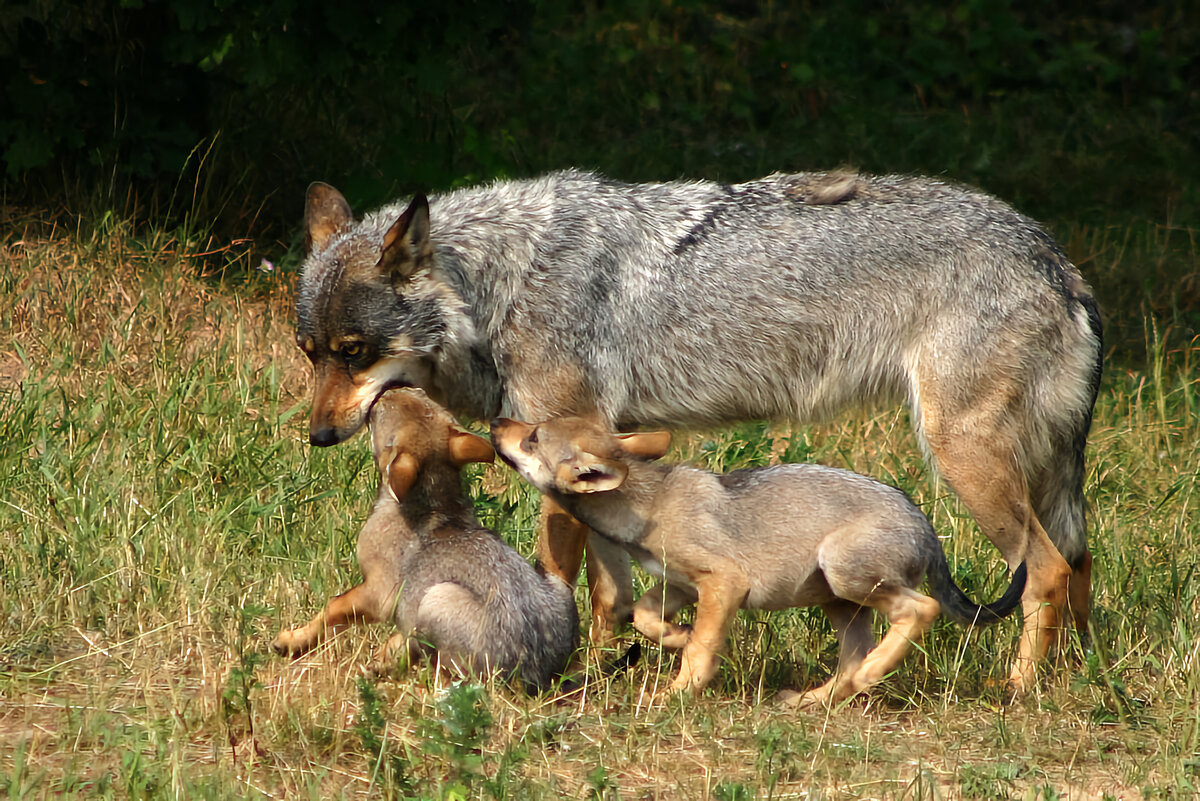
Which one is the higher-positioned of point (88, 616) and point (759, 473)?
point (759, 473)

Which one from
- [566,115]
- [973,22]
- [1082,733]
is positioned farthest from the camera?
[973,22]

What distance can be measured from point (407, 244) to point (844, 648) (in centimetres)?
219

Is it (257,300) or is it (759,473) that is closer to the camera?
(759,473)

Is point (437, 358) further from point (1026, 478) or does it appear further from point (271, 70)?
point (271, 70)

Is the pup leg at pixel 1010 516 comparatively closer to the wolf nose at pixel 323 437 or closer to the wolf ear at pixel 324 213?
the wolf nose at pixel 323 437

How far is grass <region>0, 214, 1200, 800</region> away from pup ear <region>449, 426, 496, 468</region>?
2.42ft

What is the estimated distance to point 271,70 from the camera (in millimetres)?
7957

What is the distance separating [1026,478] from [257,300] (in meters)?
4.98

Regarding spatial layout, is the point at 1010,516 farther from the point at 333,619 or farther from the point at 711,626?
the point at 333,619

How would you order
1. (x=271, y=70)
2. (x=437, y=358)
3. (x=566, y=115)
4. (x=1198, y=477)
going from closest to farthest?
1. (x=437, y=358)
2. (x=1198, y=477)
3. (x=271, y=70)
4. (x=566, y=115)

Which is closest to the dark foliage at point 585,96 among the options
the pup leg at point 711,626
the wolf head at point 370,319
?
the wolf head at point 370,319

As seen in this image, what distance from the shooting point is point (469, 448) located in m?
4.61

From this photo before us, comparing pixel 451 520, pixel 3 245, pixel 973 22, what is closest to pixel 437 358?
pixel 451 520

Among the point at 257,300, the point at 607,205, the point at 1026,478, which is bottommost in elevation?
the point at 257,300
